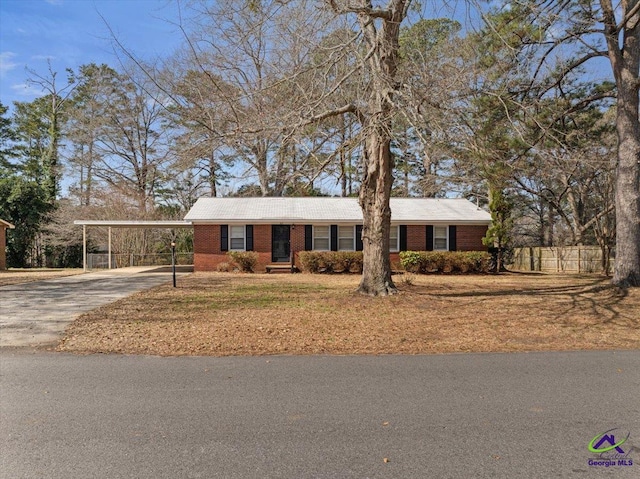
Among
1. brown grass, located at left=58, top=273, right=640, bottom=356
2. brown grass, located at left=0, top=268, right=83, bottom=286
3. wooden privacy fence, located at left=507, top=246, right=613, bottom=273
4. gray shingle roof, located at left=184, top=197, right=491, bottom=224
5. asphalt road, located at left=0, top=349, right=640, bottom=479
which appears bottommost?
asphalt road, located at left=0, top=349, right=640, bottom=479

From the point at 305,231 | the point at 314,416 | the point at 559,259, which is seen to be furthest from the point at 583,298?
the point at 559,259

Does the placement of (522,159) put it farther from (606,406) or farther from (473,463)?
(473,463)

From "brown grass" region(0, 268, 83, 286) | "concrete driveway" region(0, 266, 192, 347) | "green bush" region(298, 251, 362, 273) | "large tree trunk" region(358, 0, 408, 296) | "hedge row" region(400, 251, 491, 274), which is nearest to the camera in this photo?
"concrete driveway" region(0, 266, 192, 347)

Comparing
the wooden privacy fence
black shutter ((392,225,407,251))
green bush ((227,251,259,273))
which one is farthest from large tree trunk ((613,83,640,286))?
green bush ((227,251,259,273))

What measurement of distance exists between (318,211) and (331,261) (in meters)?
3.31

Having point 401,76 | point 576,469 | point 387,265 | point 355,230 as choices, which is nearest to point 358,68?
point 401,76

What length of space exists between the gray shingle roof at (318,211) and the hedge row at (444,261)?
6.11ft

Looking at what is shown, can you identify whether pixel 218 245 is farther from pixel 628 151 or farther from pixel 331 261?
pixel 628 151

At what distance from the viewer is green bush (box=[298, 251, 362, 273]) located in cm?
1958

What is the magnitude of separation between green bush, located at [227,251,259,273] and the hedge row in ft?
21.8

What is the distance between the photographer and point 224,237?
20.7m

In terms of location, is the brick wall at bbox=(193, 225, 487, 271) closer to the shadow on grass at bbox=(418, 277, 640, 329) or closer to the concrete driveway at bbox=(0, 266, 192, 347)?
the concrete driveway at bbox=(0, 266, 192, 347)

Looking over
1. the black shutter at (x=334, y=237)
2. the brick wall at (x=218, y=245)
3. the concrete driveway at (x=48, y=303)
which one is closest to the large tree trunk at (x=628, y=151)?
the brick wall at (x=218, y=245)

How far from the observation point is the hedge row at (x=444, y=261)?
19766 millimetres
